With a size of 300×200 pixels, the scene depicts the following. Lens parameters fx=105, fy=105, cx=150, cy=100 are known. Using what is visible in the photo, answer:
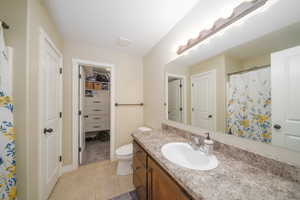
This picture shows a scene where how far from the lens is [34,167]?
3.32 feet

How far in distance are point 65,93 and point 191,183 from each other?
86.5 inches

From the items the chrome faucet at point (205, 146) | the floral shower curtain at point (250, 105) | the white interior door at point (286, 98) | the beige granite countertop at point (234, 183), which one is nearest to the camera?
the beige granite countertop at point (234, 183)

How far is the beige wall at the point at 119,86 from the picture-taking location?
184 cm

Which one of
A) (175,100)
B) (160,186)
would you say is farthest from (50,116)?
(175,100)

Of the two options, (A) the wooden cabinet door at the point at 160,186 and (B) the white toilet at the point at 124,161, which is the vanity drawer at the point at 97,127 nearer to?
(B) the white toilet at the point at 124,161

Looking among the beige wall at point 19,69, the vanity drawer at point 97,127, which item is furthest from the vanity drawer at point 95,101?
the beige wall at point 19,69

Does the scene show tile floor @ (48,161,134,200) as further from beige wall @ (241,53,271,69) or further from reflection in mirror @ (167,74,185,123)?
beige wall @ (241,53,271,69)

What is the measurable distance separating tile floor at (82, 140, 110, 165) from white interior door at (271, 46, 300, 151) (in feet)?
8.36

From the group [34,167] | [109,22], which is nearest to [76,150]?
[34,167]

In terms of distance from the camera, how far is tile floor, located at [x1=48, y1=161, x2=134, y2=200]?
1.35m

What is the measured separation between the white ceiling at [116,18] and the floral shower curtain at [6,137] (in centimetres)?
76

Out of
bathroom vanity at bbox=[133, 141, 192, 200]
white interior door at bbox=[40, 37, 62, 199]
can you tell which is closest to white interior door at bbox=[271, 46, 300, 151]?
bathroom vanity at bbox=[133, 141, 192, 200]

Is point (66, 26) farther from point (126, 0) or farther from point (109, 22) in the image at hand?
point (126, 0)

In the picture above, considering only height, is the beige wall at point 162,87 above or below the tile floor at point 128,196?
above
